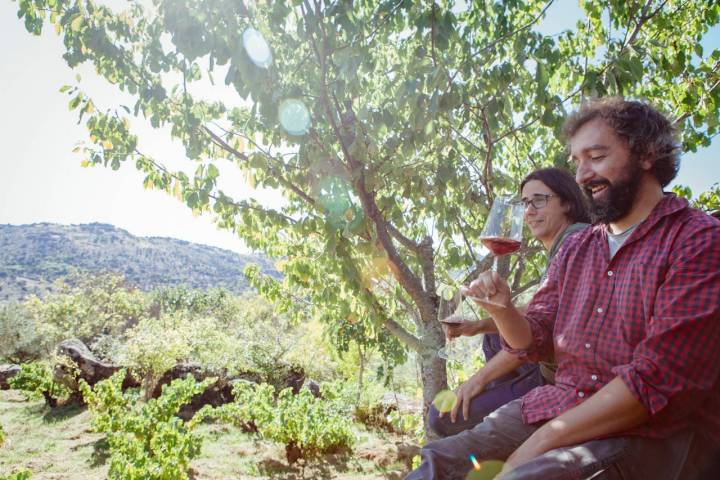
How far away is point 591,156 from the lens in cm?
142

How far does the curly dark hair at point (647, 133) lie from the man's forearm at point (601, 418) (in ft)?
2.42

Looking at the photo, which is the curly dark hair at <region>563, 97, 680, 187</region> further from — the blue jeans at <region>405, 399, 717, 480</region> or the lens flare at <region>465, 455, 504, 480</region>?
the lens flare at <region>465, 455, 504, 480</region>

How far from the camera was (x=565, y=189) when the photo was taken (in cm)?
202

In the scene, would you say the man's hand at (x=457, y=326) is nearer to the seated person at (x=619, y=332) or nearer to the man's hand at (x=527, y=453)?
the seated person at (x=619, y=332)

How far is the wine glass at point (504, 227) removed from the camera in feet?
4.70

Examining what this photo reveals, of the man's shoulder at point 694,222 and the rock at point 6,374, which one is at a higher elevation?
the man's shoulder at point 694,222

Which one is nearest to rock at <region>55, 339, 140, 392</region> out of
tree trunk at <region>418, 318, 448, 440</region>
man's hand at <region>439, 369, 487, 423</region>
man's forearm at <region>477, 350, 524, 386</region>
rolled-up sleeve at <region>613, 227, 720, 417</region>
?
tree trunk at <region>418, 318, 448, 440</region>

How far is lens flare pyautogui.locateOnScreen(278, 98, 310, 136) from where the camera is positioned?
2744mm

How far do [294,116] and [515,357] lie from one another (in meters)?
2.09

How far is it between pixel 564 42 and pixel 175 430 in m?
6.28

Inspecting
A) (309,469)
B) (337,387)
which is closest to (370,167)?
(309,469)

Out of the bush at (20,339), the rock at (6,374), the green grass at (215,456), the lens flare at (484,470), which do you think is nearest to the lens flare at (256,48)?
the lens flare at (484,470)

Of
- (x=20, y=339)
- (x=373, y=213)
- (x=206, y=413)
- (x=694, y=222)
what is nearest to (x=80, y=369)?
(x=206, y=413)

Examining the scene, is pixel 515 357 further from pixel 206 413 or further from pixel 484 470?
pixel 206 413
